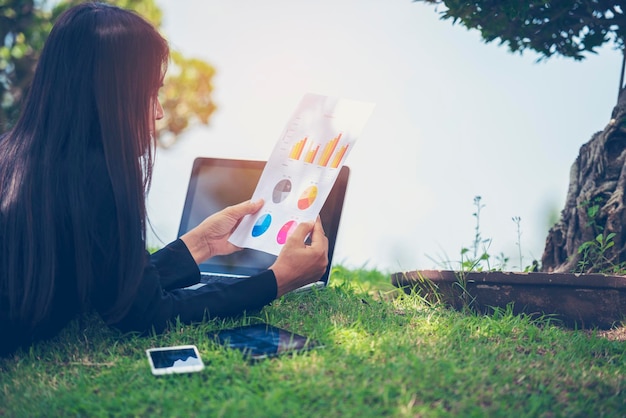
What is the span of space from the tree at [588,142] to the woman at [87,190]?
1.47 m

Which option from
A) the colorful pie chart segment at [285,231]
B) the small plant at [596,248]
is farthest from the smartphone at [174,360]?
the small plant at [596,248]

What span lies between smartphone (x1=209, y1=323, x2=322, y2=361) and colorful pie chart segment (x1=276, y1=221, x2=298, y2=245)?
336 mm

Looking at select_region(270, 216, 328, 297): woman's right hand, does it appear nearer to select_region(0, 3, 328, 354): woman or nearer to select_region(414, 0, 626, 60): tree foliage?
select_region(0, 3, 328, 354): woman

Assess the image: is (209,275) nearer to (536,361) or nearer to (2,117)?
(536,361)

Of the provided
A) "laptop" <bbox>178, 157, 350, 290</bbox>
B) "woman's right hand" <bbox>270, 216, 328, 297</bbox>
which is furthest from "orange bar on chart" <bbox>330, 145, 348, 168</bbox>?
"laptop" <bbox>178, 157, 350, 290</bbox>

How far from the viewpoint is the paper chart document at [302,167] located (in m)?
2.42

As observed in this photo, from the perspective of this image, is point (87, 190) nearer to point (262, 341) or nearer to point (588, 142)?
point (262, 341)

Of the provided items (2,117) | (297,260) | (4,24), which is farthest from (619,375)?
(2,117)

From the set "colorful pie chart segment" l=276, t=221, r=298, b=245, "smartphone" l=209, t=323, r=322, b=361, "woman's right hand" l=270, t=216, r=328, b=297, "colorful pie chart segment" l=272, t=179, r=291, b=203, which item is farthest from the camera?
"colorful pie chart segment" l=272, t=179, r=291, b=203

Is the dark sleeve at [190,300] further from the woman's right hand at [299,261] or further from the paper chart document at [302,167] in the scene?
the paper chart document at [302,167]

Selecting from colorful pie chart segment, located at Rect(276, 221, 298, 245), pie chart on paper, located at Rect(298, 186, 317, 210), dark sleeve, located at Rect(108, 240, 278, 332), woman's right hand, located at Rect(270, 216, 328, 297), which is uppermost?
pie chart on paper, located at Rect(298, 186, 317, 210)

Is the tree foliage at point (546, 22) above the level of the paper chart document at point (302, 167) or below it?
above

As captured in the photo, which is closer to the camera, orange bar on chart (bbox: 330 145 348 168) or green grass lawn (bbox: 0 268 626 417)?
green grass lawn (bbox: 0 268 626 417)

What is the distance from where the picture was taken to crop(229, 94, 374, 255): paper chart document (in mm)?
2424
